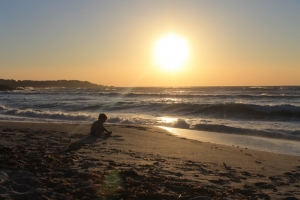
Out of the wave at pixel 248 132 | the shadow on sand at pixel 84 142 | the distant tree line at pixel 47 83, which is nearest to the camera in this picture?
the shadow on sand at pixel 84 142

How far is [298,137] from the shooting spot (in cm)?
1248

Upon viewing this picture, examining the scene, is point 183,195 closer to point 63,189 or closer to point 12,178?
point 63,189

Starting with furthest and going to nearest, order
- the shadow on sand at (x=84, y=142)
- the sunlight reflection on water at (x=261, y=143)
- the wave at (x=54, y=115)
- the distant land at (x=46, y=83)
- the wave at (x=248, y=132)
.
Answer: the distant land at (x=46, y=83) < the wave at (x=54, y=115) < the wave at (x=248, y=132) < the sunlight reflection on water at (x=261, y=143) < the shadow on sand at (x=84, y=142)

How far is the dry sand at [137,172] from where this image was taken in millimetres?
4688

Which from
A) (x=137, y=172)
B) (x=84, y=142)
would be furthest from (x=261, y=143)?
(x=137, y=172)

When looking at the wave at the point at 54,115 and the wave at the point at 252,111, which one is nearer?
the wave at the point at 54,115

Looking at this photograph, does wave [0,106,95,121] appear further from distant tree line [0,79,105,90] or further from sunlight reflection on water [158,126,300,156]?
distant tree line [0,79,105,90]

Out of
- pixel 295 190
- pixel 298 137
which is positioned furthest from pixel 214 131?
pixel 295 190

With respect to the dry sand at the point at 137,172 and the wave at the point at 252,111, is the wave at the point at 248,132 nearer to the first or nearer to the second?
the dry sand at the point at 137,172

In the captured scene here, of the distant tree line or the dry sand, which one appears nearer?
the dry sand

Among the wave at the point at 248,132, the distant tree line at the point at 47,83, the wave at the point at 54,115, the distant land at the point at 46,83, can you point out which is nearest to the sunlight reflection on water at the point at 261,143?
the wave at the point at 248,132

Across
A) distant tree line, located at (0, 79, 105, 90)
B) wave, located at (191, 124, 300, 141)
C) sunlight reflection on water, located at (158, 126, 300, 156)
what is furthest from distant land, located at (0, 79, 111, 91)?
sunlight reflection on water, located at (158, 126, 300, 156)

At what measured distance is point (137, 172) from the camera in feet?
18.6

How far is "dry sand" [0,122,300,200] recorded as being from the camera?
185 inches
